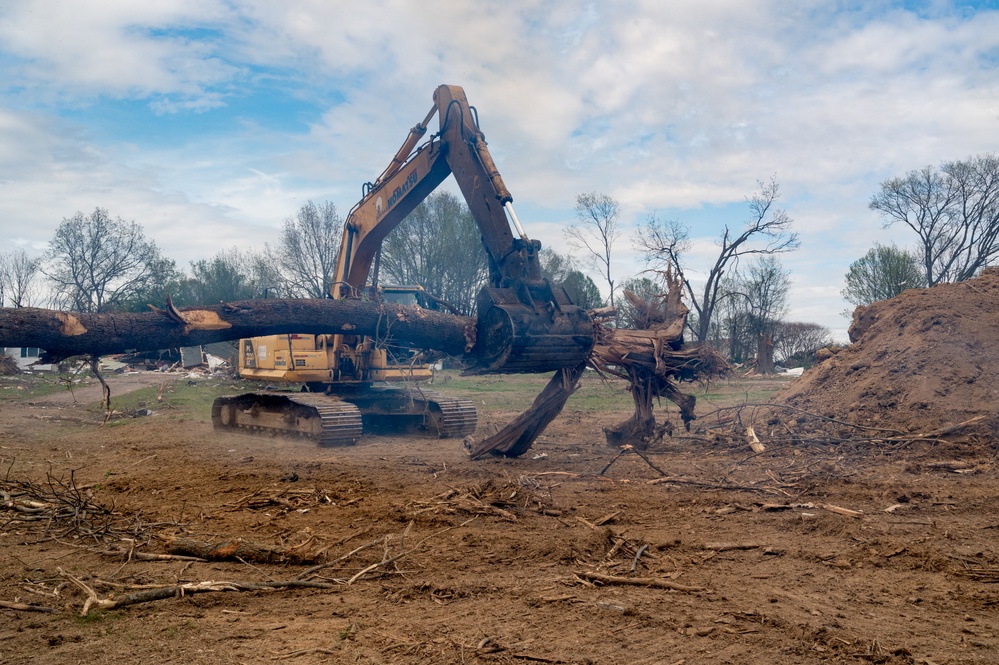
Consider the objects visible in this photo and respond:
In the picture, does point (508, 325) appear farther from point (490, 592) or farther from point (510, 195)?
point (490, 592)

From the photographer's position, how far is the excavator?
25.7 ft

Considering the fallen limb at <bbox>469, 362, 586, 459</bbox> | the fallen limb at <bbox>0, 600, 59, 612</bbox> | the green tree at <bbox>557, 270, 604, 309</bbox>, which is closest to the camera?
the fallen limb at <bbox>0, 600, 59, 612</bbox>

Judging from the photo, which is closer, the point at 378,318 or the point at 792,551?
the point at 792,551

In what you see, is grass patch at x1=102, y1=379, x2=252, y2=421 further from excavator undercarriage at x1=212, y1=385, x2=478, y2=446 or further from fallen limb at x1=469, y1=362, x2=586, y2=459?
fallen limb at x1=469, y1=362, x2=586, y2=459

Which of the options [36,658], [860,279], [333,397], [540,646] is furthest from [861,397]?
[860,279]

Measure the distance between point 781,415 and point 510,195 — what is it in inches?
220

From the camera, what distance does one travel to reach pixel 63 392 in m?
22.7

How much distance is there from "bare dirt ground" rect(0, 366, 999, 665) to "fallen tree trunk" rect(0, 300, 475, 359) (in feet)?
4.70

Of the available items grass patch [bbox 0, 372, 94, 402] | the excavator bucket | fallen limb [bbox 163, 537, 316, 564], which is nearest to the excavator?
the excavator bucket

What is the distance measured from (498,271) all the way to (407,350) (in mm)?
2129

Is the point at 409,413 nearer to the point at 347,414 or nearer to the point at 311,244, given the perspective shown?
the point at 347,414

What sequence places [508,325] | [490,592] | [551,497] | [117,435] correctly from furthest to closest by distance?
1. [117,435]
2. [508,325]
3. [551,497]
4. [490,592]

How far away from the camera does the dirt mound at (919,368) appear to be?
974 centimetres

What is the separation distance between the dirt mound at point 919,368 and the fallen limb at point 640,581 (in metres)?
6.47
